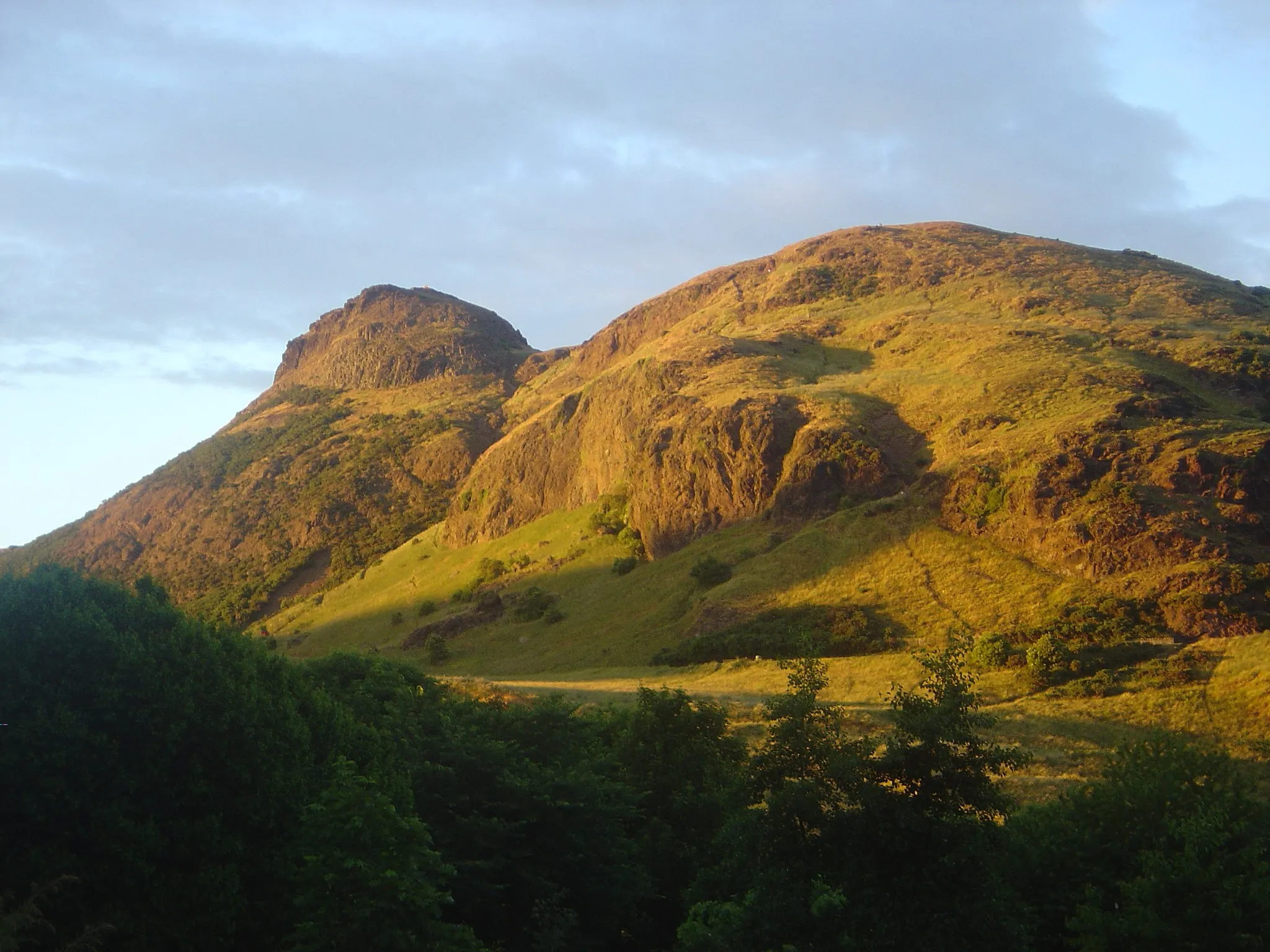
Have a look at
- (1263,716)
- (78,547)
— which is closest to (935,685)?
(1263,716)

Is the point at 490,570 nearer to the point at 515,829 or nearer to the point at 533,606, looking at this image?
the point at 533,606

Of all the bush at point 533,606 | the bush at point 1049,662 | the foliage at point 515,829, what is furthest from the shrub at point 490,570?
the foliage at point 515,829

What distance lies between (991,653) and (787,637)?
381 inches

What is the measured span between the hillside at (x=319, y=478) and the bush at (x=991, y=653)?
6529cm

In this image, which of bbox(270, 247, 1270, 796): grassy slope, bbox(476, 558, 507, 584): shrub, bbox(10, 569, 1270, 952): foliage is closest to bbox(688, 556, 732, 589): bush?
bbox(270, 247, 1270, 796): grassy slope

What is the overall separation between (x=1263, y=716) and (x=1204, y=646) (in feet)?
21.6

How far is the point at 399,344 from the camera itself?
5595 inches

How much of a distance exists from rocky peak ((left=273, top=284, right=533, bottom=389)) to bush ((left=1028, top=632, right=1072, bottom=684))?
105 meters

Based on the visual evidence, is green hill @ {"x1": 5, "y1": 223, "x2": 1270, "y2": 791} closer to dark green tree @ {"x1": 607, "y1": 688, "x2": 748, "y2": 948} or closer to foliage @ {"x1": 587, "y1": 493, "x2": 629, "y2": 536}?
foliage @ {"x1": 587, "y1": 493, "x2": 629, "y2": 536}

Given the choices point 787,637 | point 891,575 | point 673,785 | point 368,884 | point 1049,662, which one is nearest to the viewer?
point 368,884

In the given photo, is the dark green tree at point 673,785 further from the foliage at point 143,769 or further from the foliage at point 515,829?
the foliage at point 143,769

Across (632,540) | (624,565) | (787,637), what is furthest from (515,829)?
(632,540)

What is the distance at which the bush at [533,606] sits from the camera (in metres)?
59.9

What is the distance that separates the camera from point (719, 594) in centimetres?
5006
